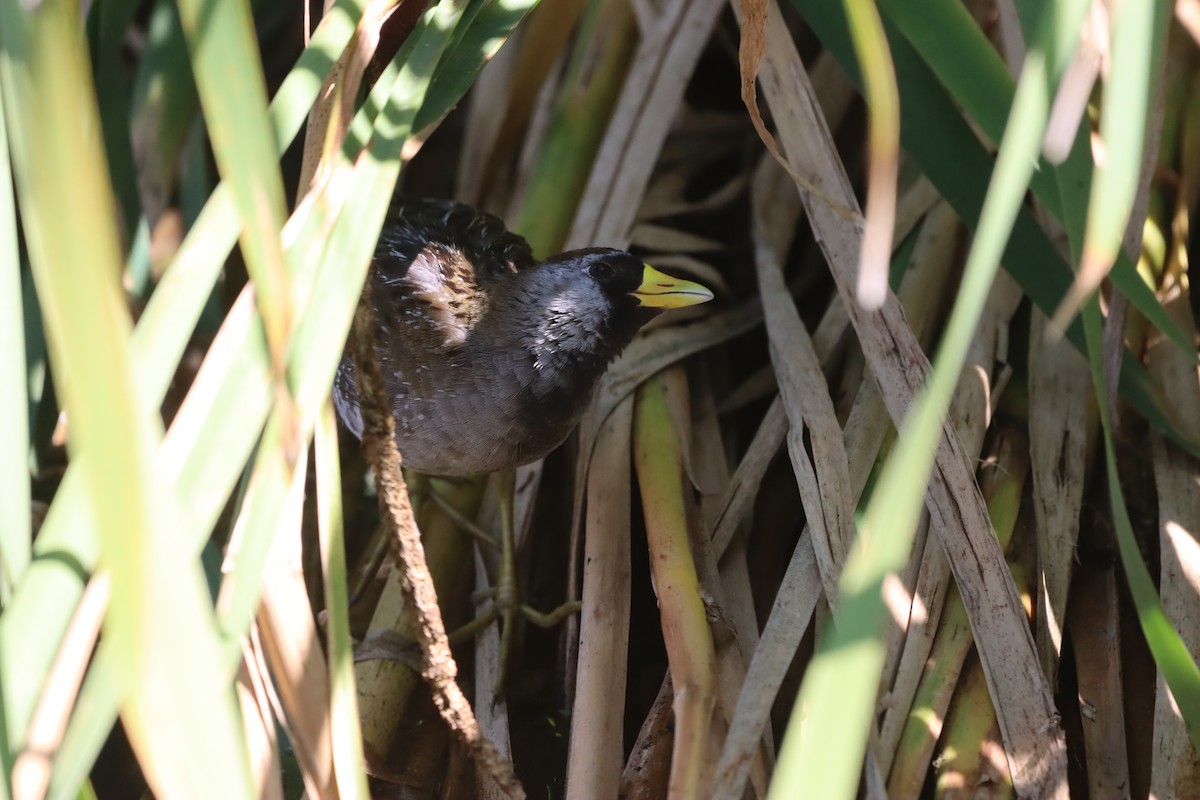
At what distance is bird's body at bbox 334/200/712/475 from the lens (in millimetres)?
1420

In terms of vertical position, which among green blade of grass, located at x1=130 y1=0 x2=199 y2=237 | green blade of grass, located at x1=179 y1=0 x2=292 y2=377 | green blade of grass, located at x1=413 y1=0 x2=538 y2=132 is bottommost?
green blade of grass, located at x1=179 y1=0 x2=292 y2=377

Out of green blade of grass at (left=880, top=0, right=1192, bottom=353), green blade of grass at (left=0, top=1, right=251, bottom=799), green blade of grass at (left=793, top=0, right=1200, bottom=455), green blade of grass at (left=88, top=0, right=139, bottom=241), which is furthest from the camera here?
green blade of grass at (left=88, top=0, right=139, bottom=241)

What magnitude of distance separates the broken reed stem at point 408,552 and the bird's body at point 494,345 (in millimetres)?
498

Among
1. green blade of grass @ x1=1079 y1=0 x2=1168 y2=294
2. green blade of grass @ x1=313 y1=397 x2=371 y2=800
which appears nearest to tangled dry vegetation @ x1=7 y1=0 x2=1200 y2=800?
green blade of grass @ x1=313 y1=397 x2=371 y2=800

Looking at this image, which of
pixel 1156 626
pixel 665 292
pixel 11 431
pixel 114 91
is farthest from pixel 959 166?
pixel 114 91

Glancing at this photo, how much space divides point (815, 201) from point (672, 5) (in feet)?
2.07

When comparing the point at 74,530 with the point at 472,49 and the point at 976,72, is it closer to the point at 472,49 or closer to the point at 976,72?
the point at 472,49

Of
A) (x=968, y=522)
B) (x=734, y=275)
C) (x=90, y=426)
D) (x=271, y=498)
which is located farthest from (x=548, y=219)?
(x=90, y=426)

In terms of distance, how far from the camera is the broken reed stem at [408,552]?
0.86 metres

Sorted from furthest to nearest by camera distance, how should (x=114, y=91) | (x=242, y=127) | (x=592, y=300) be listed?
(x=114, y=91) → (x=592, y=300) → (x=242, y=127)

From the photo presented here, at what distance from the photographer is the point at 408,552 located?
0.87 m

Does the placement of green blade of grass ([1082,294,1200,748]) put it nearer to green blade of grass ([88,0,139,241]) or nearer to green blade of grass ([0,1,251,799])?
green blade of grass ([0,1,251,799])

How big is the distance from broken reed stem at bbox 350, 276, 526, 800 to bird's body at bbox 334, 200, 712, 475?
19.6 inches

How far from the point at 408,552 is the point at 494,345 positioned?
0.63 metres
